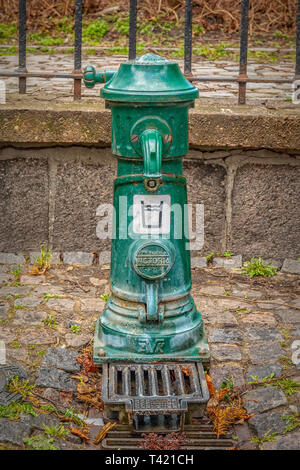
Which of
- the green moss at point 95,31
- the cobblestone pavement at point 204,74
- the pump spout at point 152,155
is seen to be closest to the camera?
the pump spout at point 152,155

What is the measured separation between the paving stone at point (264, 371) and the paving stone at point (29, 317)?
3.44 feet

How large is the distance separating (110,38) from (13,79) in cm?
262

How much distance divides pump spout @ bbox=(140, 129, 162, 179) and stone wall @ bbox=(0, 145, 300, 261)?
1.23 m

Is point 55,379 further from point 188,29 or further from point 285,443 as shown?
point 188,29

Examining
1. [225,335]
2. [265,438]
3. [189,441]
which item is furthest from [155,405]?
[225,335]

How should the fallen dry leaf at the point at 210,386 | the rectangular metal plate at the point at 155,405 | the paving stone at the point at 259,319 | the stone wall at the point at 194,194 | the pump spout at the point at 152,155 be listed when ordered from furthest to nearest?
1. the stone wall at the point at 194,194
2. the paving stone at the point at 259,319
3. the fallen dry leaf at the point at 210,386
4. the pump spout at the point at 152,155
5. the rectangular metal plate at the point at 155,405

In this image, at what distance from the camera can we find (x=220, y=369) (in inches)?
109

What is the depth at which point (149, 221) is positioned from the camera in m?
2.62

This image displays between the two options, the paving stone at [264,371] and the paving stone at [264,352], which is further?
the paving stone at [264,352]

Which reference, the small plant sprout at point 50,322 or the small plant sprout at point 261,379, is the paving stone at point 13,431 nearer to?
the small plant sprout at point 50,322

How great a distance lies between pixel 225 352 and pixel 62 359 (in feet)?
2.40

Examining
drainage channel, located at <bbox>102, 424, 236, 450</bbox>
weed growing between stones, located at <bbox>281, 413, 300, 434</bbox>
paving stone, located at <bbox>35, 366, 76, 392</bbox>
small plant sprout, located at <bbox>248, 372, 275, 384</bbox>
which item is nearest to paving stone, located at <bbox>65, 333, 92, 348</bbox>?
paving stone, located at <bbox>35, 366, 76, 392</bbox>

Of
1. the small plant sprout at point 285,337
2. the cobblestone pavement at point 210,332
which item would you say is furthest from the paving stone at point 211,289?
the small plant sprout at point 285,337

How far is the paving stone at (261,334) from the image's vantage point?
3.02m
